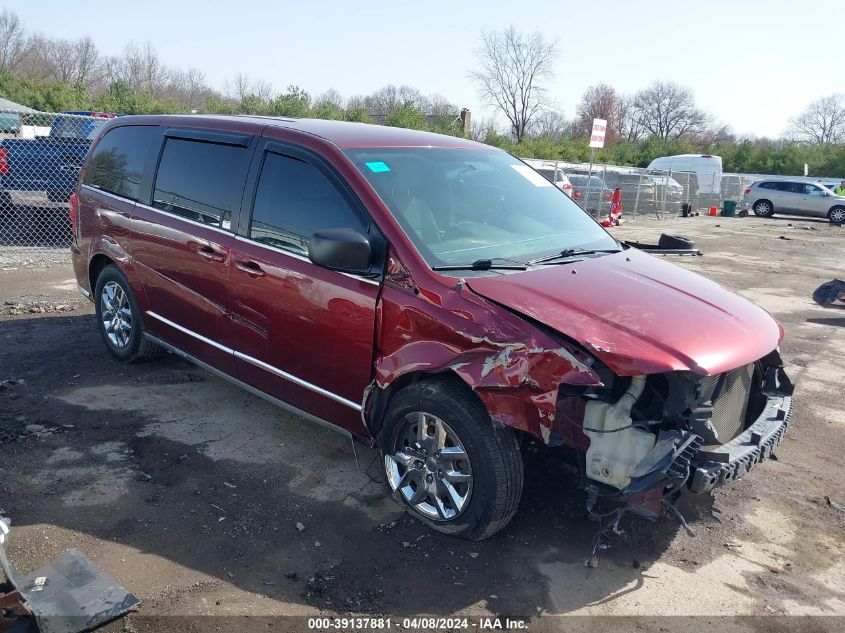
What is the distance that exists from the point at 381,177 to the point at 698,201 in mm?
29764

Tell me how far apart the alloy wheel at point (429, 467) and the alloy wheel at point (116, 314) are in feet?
9.83

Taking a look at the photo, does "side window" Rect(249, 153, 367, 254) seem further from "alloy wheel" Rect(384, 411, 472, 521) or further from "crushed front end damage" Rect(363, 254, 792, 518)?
"alloy wheel" Rect(384, 411, 472, 521)

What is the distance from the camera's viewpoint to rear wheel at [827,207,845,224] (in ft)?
89.4

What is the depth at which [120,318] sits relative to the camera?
585 centimetres

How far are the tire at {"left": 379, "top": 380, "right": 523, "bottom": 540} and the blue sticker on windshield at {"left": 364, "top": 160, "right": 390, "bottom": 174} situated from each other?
126 cm

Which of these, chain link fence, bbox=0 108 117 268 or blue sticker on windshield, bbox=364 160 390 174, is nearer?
blue sticker on windshield, bbox=364 160 390 174

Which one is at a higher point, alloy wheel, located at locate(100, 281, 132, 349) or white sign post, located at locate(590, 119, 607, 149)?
white sign post, located at locate(590, 119, 607, 149)

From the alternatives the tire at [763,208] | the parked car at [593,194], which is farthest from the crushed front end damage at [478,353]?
the tire at [763,208]

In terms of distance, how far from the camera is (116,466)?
14.1 feet

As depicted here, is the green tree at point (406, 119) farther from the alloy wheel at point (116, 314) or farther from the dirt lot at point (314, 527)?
the dirt lot at point (314, 527)

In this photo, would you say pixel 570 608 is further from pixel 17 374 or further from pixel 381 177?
pixel 17 374

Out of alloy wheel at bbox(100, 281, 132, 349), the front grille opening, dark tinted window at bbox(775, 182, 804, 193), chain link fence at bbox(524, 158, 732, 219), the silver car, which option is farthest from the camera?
dark tinted window at bbox(775, 182, 804, 193)

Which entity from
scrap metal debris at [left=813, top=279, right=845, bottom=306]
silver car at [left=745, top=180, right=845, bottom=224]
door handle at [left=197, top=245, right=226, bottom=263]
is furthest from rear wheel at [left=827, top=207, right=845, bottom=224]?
door handle at [left=197, top=245, right=226, bottom=263]

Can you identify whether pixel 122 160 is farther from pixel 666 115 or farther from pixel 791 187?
pixel 666 115
